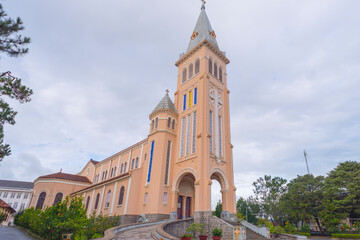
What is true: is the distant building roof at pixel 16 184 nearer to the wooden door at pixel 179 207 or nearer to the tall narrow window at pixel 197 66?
the wooden door at pixel 179 207

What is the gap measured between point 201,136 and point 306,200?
74.5 feet

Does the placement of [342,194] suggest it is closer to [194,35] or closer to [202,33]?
[202,33]

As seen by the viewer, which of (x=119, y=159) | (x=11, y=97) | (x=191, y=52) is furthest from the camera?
(x=119, y=159)

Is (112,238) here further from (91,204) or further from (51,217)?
(91,204)

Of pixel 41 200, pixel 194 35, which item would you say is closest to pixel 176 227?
pixel 194 35

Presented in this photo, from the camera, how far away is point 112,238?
980 centimetres

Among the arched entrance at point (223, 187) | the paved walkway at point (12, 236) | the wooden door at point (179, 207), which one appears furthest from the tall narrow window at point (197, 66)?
the paved walkway at point (12, 236)

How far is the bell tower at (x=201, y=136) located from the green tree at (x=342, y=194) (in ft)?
52.3

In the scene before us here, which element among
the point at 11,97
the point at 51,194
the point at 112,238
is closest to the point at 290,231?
the point at 112,238

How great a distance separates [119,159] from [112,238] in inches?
923

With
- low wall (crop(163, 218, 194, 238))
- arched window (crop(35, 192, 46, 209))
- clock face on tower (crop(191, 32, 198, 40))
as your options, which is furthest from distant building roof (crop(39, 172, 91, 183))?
clock face on tower (crop(191, 32, 198, 40))

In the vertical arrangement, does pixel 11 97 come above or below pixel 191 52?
below

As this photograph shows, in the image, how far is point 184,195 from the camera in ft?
75.9

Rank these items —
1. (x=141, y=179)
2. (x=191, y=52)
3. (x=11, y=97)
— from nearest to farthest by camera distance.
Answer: (x=11, y=97) → (x=141, y=179) → (x=191, y=52)
